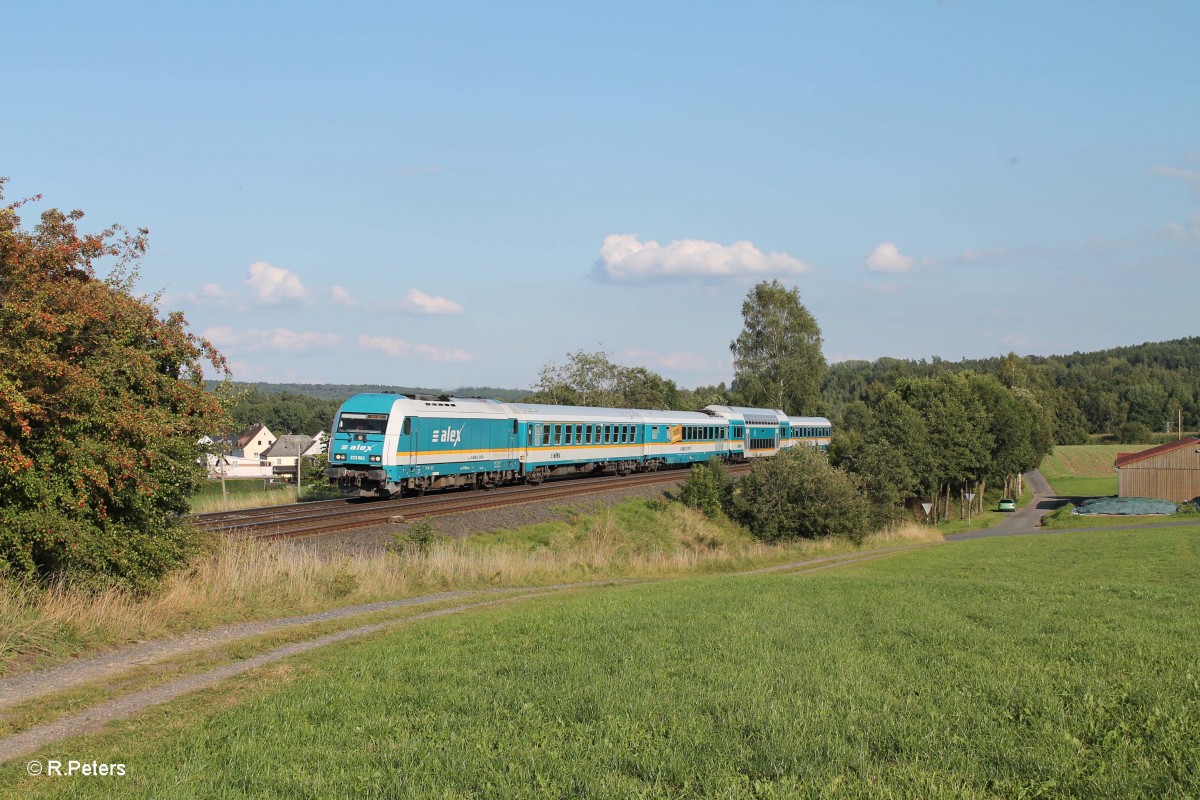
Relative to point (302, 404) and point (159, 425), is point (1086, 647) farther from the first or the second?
point (302, 404)

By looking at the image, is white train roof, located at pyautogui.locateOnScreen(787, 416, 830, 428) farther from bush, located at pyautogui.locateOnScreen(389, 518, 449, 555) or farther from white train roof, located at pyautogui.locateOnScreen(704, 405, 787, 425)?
bush, located at pyautogui.locateOnScreen(389, 518, 449, 555)

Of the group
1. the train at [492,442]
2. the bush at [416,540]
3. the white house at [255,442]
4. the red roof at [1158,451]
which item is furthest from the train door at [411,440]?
the white house at [255,442]

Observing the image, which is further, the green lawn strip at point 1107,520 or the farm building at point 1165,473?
the farm building at point 1165,473

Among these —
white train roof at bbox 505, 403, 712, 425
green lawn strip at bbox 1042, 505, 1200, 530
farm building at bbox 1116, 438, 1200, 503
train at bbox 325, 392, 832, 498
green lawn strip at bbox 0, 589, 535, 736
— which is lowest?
green lawn strip at bbox 1042, 505, 1200, 530

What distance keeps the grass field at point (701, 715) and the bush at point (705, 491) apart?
29500 mm

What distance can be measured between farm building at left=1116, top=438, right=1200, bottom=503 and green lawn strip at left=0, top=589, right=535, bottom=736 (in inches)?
3200

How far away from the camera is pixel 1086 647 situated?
975 centimetres

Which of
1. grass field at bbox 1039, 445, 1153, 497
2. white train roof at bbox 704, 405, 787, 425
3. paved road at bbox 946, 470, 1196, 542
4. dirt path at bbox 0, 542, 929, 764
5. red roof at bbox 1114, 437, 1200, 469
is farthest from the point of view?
grass field at bbox 1039, 445, 1153, 497

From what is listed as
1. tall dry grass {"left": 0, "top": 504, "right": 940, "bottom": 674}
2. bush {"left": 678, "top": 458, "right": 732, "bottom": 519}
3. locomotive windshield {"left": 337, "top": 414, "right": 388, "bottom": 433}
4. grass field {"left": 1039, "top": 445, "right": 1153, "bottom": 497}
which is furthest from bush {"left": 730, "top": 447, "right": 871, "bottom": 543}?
grass field {"left": 1039, "top": 445, "right": 1153, "bottom": 497}

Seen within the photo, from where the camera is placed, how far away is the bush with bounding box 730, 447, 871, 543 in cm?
4269

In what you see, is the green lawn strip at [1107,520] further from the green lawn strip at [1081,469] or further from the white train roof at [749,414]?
the green lawn strip at [1081,469]

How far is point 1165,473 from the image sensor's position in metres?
79.0

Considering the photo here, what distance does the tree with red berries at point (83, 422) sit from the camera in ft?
38.9

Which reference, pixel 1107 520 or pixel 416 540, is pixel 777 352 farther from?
pixel 416 540
